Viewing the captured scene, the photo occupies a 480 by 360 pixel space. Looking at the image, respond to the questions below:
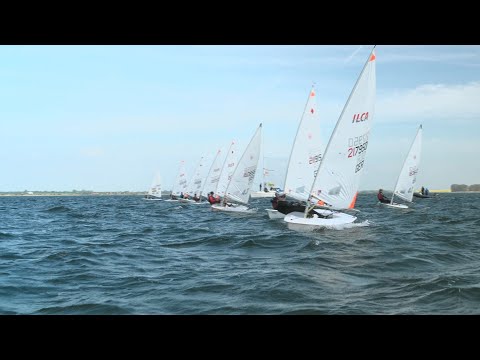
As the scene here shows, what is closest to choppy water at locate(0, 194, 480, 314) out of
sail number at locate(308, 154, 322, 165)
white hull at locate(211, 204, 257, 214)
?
sail number at locate(308, 154, 322, 165)

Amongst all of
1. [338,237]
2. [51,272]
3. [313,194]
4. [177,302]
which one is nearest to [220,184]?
[313,194]

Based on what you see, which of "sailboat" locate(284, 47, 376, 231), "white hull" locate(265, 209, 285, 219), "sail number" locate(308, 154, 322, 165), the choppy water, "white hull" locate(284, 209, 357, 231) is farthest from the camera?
"white hull" locate(265, 209, 285, 219)

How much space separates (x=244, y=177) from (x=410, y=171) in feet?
73.2

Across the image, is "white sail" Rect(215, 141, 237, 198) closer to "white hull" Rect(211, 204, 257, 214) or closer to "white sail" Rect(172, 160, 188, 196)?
"white hull" Rect(211, 204, 257, 214)

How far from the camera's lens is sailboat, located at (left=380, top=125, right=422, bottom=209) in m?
48.0

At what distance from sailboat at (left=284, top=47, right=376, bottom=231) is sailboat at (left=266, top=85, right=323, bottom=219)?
19.3ft

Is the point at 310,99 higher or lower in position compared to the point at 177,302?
higher

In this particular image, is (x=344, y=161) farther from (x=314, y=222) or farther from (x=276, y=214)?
(x=276, y=214)

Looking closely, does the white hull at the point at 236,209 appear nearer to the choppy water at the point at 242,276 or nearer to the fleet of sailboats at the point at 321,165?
the fleet of sailboats at the point at 321,165

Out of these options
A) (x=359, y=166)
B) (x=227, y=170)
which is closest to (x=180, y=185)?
(x=227, y=170)
